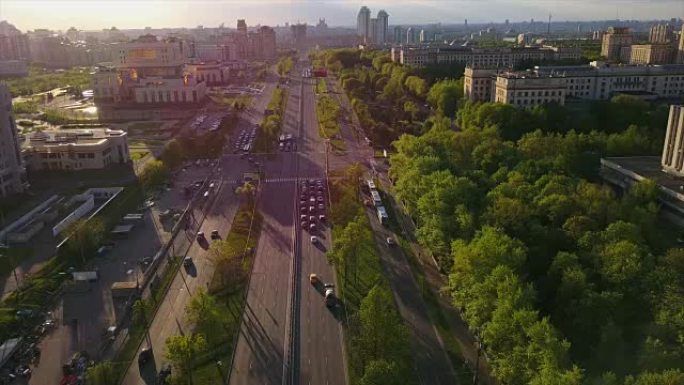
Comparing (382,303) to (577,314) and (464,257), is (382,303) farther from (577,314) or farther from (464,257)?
(577,314)

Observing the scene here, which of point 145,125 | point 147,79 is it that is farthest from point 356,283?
point 147,79

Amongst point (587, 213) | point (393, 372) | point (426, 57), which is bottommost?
point (393, 372)

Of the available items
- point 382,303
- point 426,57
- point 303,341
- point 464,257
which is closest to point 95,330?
point 303,341

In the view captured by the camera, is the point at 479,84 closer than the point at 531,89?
No

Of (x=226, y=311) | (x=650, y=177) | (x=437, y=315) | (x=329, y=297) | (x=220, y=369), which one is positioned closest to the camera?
(x=220, y=369)

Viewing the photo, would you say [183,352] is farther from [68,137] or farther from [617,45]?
[617,45]
